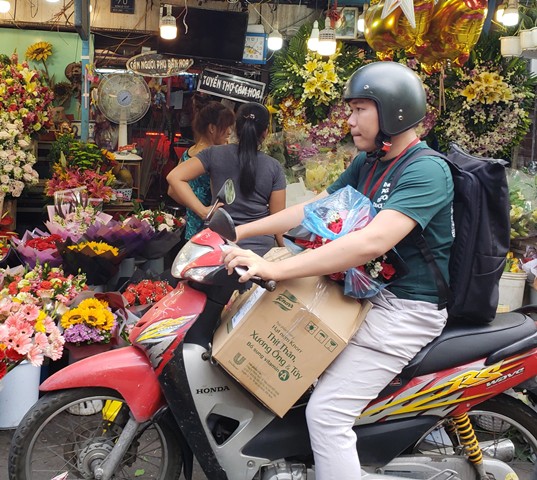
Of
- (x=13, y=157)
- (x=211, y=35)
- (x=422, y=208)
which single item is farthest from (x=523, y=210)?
(x=211, y=35)

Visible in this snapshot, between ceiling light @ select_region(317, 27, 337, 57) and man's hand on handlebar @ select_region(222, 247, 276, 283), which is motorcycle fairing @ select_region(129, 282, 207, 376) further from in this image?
ceiling light @ select_region(317, 27, 337, 57)

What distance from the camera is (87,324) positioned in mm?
4305

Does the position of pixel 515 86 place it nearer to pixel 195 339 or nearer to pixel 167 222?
pixel 167 222

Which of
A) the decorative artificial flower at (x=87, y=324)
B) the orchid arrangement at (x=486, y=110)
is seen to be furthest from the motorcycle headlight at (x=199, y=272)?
the orchid arrangement at (x=486, y=110)

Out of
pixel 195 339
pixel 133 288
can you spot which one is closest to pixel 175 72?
pixel 133 288

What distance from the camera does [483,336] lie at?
3.25 m

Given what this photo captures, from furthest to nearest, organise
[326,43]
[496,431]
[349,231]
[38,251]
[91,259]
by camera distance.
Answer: [326,43], [38,251], [91,259], [496,431], [349,231]

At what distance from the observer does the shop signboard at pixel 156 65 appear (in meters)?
9.32

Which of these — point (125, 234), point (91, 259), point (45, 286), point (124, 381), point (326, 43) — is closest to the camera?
point (124, 381)

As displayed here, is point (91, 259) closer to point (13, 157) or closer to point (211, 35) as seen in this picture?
point (13, 157)

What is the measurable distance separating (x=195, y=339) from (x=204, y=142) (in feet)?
8.98

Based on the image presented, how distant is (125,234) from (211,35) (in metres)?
4.63

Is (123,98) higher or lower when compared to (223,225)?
lower

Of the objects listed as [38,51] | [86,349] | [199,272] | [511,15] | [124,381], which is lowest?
[86,349]
